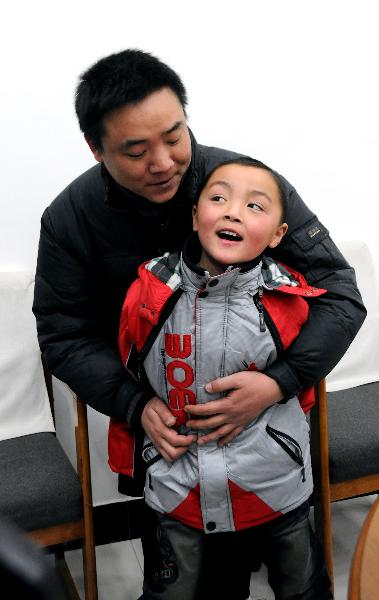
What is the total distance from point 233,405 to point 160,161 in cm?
50

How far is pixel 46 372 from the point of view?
2.01 m

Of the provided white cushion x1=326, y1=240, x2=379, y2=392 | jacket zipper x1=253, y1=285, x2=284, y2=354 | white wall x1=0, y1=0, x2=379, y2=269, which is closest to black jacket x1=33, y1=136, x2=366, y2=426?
jacket zipper x1=253, y1=285, x2=284, y2=354

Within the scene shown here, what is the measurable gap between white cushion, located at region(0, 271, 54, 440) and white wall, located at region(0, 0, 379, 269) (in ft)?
0.58

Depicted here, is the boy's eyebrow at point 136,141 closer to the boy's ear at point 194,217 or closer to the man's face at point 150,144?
the man's face at point 150,144

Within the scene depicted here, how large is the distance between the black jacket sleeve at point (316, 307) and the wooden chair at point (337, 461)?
0.76 feet

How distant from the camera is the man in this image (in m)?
1.29

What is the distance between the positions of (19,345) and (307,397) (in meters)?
0.89

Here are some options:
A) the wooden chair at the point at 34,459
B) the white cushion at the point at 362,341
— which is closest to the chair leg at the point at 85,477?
the wooden chair at the point at 34,459

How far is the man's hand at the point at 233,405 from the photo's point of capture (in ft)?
4.28

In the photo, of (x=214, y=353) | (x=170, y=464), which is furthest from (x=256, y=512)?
(x=214, y=353)

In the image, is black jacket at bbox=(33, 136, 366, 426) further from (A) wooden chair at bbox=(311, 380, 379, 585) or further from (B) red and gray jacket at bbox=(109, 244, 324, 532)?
(A) wooden chair at bbox=(311, 380, 379, 585)

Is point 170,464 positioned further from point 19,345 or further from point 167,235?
point 19,345

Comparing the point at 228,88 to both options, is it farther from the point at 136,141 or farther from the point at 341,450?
the point at 341,450

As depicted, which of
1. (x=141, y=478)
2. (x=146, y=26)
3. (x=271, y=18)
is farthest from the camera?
(x=271, y=18)
